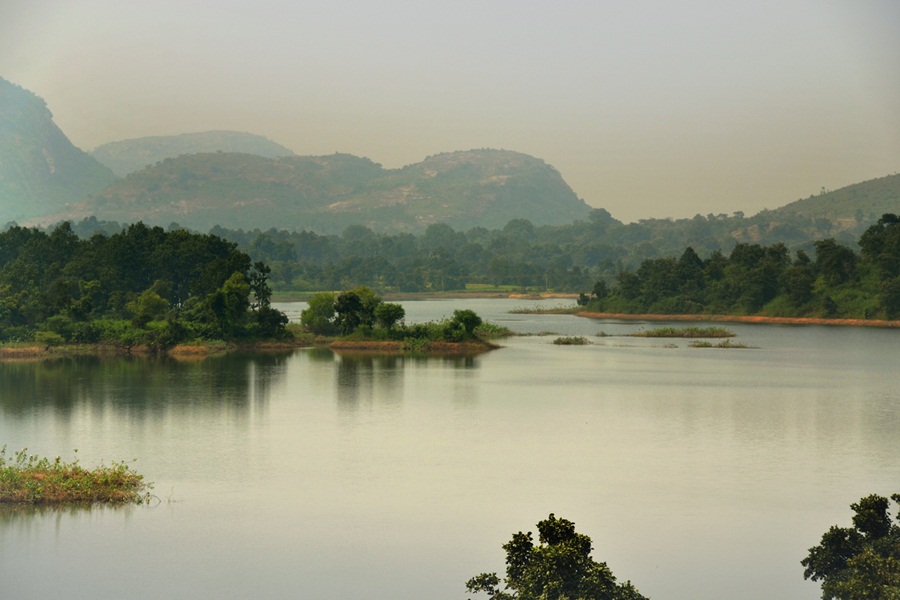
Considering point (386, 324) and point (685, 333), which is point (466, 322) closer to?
point (386, 324)

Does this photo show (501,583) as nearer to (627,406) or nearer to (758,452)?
(758,452)

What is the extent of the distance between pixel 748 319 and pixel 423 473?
86206mm

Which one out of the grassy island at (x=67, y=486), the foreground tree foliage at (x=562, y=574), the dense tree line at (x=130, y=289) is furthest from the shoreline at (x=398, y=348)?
the foreground tree foliage at (x=562, y=574)

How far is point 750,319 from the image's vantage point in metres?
107

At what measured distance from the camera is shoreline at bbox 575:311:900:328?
98188 millimetres

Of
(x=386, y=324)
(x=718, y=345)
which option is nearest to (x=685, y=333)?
(x=718, y=345)

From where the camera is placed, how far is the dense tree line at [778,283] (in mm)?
99625

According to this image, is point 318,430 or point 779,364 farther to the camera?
point 779,364

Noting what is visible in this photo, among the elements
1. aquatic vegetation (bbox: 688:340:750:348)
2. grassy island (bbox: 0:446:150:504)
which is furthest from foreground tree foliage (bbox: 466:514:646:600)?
aquatic vegetation (bbox: 688:340:750:348)

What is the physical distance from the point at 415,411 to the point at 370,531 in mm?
17117

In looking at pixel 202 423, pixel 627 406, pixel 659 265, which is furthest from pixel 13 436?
pixel 659 265

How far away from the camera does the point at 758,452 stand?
31938 millimetres

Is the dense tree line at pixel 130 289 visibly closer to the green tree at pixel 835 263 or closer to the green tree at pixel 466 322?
the green tree at pixel 466 322

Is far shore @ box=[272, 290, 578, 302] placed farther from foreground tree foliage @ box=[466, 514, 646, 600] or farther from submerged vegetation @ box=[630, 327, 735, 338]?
foreground tree foliage @ box=[466, 514, 646, 600]
